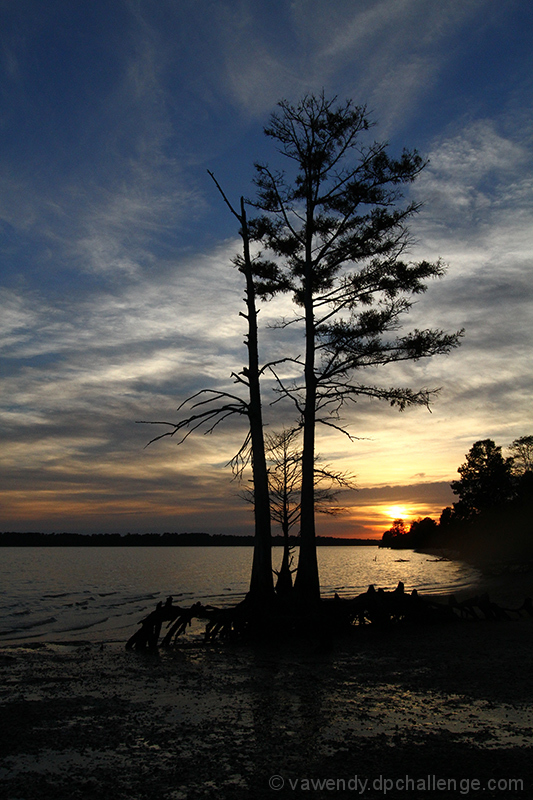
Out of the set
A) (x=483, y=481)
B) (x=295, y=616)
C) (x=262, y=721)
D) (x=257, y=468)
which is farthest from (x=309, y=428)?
(x=483, y=481)

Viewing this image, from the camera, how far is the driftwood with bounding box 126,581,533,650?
1494 cm

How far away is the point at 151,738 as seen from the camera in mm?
6992

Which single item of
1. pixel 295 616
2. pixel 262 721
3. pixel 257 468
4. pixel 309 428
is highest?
pixel 309 428

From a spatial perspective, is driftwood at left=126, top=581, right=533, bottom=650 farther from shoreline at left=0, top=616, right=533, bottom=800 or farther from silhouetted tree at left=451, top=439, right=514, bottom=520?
silhouetted tree at left=451, top=439, right=514, bottom=520

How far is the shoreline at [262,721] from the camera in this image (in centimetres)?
571

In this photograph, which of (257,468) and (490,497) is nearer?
(257,468)

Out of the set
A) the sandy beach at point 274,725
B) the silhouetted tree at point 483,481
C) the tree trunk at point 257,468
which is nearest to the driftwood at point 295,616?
the tree trunk at point 257,468

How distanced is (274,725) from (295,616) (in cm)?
787

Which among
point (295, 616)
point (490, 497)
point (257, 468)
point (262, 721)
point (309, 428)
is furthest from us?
point (490, 497)

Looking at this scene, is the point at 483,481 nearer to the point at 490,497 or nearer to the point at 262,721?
the point at 490,497

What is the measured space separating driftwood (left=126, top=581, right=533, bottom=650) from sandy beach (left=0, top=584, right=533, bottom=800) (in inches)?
68.6

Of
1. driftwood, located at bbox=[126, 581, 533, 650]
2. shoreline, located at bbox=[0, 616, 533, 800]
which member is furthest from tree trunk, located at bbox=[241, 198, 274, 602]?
shoreline, located at bbox=[0, 616, 533, 800]

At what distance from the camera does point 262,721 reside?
300 inches

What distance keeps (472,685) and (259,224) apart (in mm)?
14791
